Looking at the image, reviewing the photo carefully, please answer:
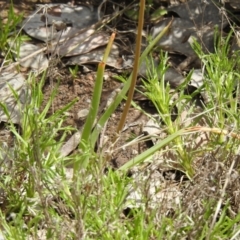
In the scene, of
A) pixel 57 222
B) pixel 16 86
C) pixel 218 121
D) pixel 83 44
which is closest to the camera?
pixel 57 222

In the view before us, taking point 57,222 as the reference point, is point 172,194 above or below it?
below

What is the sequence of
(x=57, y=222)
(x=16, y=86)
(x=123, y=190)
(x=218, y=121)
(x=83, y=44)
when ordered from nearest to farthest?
1. (x=57, y=222)
2. (x=123, y=190)
3. (x=218, y=121)
4. (x=16, y=86)
5. (x=83, y=44)

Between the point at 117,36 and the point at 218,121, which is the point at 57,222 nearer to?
the point at 218,121

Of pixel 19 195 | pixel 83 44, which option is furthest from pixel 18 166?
pixel 83 44

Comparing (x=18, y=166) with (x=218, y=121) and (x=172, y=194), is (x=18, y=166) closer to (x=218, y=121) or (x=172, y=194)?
(x=172, y=194)

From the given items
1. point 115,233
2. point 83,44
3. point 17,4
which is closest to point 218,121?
point 115,233

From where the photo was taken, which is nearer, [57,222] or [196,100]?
[57,222]
